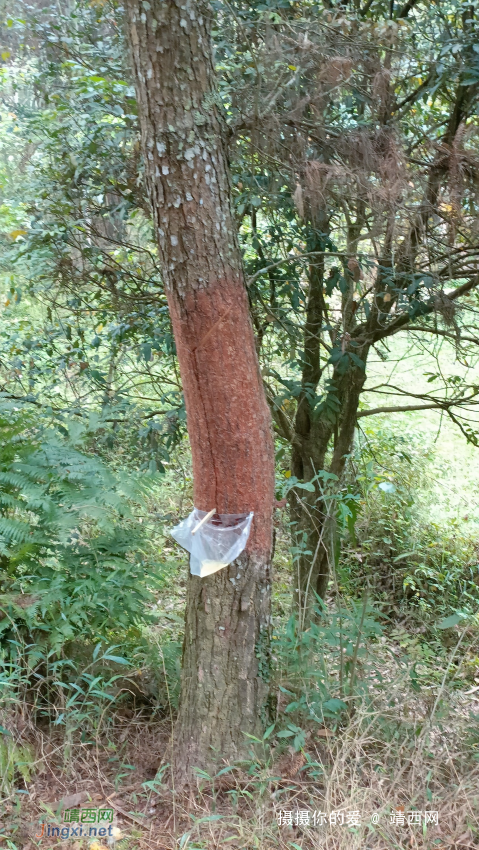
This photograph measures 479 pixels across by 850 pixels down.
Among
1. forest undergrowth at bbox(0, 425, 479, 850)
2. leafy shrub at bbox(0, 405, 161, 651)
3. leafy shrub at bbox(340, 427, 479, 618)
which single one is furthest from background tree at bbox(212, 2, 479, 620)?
leafy shrub at bbox(340, 427, 479, 618)

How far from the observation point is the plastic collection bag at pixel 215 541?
2.25 m

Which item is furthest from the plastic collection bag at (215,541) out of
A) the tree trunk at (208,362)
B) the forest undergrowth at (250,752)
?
the forest undergrowth at (250,752)

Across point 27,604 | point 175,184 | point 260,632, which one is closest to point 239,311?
point 175,184

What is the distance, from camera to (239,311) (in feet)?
7.28

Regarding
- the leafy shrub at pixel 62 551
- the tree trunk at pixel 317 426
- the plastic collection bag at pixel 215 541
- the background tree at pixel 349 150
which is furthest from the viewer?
the tree trunk at pixel 317 426

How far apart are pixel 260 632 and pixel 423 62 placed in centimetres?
287

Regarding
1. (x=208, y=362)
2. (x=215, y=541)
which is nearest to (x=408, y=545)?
(x=215, y=541)

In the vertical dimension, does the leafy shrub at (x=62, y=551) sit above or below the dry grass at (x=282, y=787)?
above

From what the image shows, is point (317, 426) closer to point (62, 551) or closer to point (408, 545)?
point (408, 545)

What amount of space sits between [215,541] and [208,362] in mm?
666

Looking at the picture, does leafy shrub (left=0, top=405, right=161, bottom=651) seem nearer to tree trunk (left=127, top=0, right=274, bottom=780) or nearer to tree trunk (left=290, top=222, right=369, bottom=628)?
tree trunk (left=127, top=0, right=274, bottom=780)

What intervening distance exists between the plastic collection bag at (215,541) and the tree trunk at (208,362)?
0.17ft

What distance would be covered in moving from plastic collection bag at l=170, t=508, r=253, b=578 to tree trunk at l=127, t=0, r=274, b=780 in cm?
5

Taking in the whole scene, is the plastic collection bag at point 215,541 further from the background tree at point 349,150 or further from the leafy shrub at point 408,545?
the leafy shrub at point 408,545
